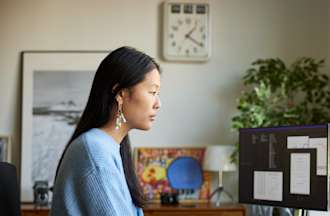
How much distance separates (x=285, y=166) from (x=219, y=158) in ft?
6.21

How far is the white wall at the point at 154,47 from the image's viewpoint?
459 centimetres

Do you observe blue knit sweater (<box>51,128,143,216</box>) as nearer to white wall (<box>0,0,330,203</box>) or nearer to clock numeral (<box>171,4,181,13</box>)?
white wall (<box>0,0,330,203</box>)

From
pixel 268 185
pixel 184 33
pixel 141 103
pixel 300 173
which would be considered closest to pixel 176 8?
pixel 184 33

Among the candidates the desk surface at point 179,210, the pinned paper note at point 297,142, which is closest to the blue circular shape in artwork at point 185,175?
the desk surface at point 179,210

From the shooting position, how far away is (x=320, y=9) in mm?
4672

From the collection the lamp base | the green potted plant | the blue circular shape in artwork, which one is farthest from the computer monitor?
the blue circular shape in artwork

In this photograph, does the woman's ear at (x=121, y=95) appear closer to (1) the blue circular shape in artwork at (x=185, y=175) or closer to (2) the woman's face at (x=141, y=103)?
(2) the woman's face at (x=141, y=103)

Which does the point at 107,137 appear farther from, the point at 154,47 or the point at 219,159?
the point at 154,47

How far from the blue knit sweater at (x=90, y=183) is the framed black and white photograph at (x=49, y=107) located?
2994 mm

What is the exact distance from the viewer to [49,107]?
451 centimetres

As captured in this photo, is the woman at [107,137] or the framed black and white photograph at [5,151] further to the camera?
the framed black and white photograph at [5,151]

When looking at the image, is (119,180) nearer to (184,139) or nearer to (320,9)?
(184,139)

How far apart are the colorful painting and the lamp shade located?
269mm

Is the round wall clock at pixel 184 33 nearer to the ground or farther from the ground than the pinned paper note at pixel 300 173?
farther from the ground
